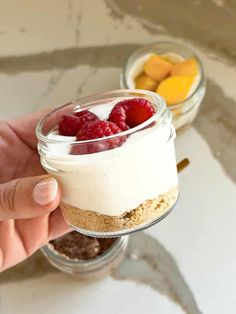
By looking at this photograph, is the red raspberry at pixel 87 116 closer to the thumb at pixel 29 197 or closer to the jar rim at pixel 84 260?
the thumb at pixel 29 197

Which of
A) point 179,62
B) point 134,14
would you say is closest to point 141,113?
point 179,62

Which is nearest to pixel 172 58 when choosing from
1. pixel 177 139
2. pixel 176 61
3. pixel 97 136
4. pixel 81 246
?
pixel 176 61

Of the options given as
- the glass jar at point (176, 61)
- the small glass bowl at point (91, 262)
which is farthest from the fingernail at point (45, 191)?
the glass jar at point (176, 61)

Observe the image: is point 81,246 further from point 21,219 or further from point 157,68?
point 157,68

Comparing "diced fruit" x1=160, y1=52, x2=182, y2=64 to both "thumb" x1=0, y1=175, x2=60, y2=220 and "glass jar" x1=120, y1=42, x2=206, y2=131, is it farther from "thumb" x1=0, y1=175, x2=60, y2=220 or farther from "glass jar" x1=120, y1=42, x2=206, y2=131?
"thumb" x1=0, y1=175, x2=60, y2=220

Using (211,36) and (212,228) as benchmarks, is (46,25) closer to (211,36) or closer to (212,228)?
(211,36)

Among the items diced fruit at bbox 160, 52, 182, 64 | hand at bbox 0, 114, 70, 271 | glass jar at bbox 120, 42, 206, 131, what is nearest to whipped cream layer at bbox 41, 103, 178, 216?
hand at bbox 0, 114, 70, 271

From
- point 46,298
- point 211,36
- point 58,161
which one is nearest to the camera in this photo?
point 58,161
